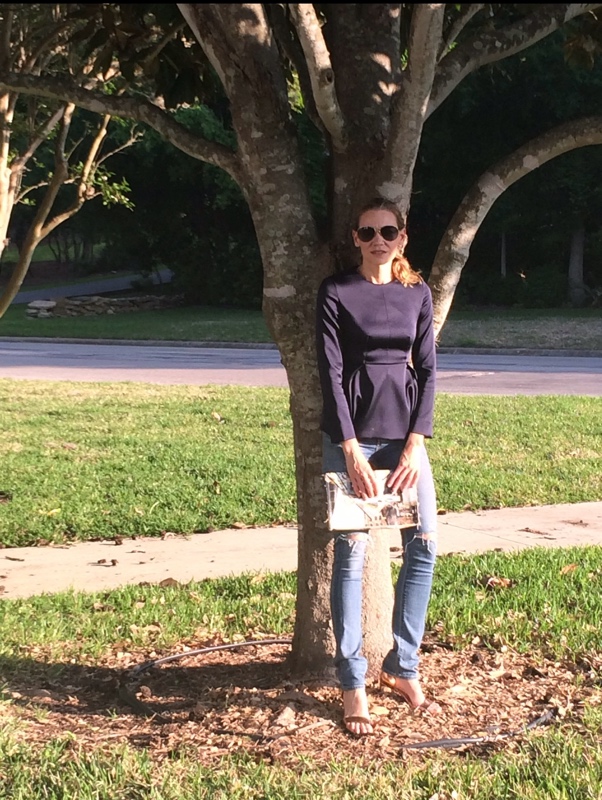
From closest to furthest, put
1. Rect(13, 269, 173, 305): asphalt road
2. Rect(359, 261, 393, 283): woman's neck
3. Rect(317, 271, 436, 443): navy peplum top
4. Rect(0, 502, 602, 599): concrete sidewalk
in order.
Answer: Rect(317, 271, 436, 443): navy peplum top, Rect(359, 261, 393, 283): woman's neck, Rect(0, 502, 602, 599): concrete sidewalk, Rect(13, 269, 173, 305): asphalt road

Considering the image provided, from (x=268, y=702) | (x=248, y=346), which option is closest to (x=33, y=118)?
(x=268, y=702)

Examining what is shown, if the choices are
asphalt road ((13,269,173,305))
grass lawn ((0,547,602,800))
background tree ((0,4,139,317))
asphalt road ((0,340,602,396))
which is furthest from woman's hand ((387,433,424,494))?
asphalt road ((13,269,173,305))

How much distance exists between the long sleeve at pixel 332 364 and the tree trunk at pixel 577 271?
102ft

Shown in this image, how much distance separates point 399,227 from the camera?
3598 millimetres

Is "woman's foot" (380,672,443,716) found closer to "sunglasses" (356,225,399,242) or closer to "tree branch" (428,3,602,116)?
"sunglasses" (356,225,399,242)

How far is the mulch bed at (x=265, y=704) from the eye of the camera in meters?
3.54

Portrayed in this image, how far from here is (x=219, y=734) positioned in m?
3.61

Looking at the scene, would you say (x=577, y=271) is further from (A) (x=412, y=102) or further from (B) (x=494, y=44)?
(A) (x=412, y=102)

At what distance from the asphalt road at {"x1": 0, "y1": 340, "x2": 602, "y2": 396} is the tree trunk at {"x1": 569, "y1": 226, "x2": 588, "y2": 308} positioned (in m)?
13.1

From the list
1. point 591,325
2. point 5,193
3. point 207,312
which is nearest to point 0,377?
point 5,193

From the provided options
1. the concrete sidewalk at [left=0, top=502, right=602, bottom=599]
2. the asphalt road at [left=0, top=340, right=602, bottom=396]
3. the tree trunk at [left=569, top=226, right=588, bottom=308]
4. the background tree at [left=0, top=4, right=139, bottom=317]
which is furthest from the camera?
the tree trunk at [left=569, top=226, right=588, bottom=308]

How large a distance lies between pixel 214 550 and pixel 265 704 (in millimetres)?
2571

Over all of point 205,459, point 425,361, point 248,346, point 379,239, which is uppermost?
point 379,239

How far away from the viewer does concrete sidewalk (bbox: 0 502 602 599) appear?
5.82 m
